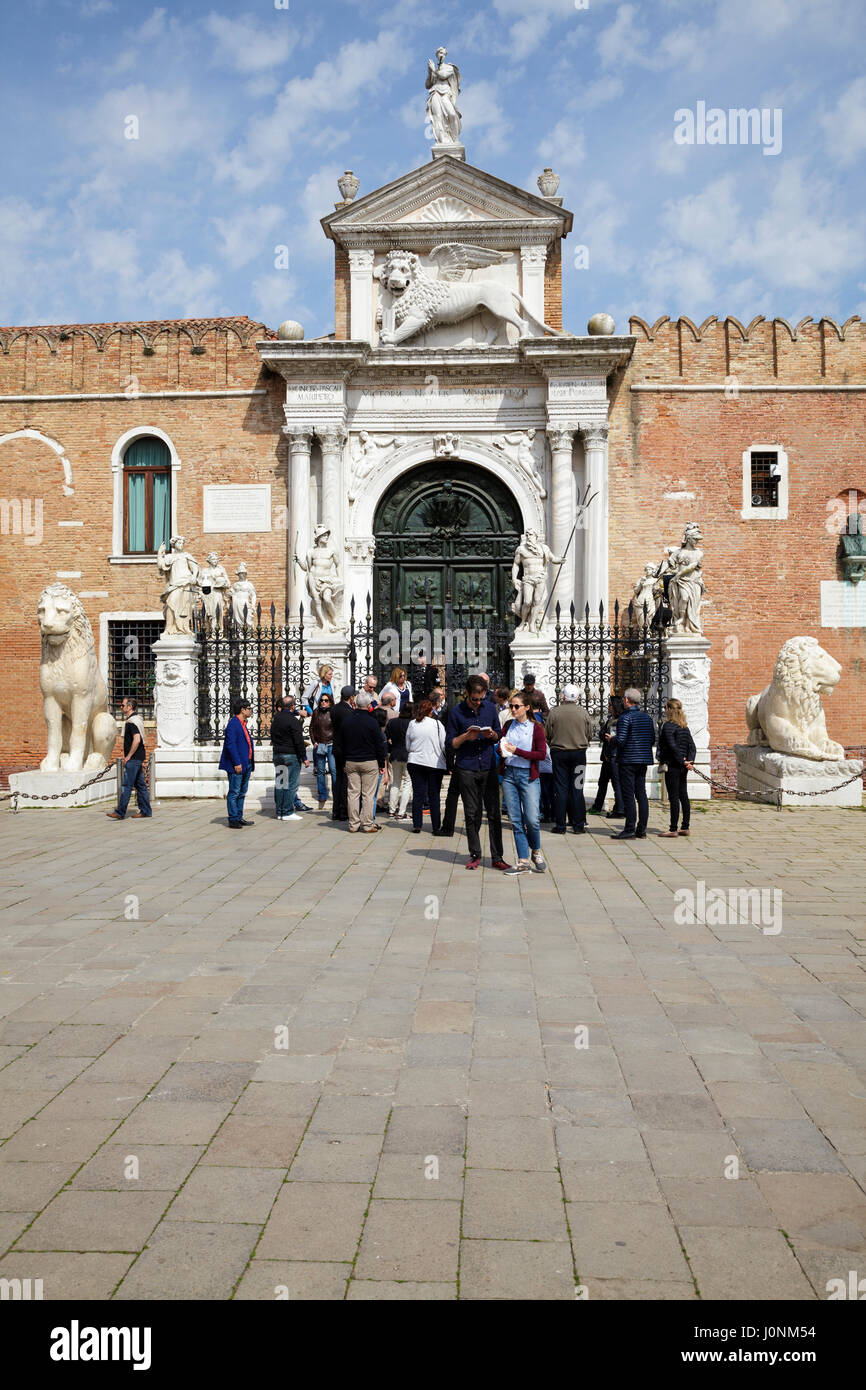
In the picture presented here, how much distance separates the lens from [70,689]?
1381 centimetres

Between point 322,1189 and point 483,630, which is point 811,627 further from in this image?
point 322,1189

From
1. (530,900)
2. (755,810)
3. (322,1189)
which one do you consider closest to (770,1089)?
(322,1189)

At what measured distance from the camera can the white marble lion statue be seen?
20.0m

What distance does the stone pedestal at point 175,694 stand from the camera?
1481 cm

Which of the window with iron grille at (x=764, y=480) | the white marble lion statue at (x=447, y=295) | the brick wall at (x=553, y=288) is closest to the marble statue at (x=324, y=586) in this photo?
the white marble lion statue at (x=447, y=295)

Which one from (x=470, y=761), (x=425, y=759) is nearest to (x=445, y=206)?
(x=425, y=759)

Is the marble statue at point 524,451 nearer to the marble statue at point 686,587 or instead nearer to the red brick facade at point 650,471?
the red brick facade at point 650,471

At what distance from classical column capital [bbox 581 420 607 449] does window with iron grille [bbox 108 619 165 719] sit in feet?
Answer: 28.6

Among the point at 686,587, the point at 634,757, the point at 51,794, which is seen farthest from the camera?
the point at 686,587

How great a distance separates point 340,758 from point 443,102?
15.1 meters

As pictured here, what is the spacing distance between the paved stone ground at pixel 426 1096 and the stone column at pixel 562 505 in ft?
41.0

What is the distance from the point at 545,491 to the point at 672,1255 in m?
18.2

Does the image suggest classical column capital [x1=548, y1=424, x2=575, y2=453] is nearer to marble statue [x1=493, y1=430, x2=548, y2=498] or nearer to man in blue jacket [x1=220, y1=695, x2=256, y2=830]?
marble statue [x1=493, y1=430, x2=548, y2=498]

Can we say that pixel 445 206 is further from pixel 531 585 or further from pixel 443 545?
pixel 531 585
